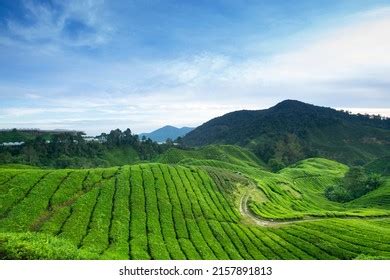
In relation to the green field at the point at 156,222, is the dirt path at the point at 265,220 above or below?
below

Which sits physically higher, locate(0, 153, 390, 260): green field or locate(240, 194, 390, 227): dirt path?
locate(0, 153, 390, 260): green field

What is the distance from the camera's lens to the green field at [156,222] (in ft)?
143

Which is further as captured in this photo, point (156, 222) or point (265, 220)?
point (265, 220)

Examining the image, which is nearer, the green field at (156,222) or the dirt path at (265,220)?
the green field at (156,222)

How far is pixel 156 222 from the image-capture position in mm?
54969

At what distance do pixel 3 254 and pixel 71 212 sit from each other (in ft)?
81.7

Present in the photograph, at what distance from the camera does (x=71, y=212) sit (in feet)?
167

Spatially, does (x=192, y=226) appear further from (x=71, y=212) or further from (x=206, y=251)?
(x=71, y=212)

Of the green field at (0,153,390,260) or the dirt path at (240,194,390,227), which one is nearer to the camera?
the green field at (0,153,390,260)

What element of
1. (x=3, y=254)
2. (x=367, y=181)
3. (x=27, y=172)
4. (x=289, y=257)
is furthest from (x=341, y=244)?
(x=367, y=181)

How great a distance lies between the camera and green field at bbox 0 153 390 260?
143 feet

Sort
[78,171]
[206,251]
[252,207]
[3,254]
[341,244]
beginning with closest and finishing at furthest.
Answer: [3,254]
[206,251]
[341,244]
[78,171]
[252,207]

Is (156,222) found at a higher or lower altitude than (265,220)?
higher
